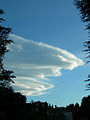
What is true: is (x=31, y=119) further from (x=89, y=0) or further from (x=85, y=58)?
(x=89, y=0)

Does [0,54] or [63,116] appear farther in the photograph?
[63,116]

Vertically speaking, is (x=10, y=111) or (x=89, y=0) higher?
(x=89, y=0)

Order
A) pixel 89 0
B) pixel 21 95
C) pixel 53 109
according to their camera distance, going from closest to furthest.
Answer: pixel 89 0 → pixel 21 95 → pixel 53 109

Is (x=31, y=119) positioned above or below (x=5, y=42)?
below

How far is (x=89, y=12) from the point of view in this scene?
15.4 meters

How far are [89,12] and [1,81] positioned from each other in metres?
11.6

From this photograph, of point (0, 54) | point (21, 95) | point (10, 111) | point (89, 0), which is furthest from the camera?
point (21, 95)

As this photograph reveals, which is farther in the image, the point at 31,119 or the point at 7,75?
the point at 31,119

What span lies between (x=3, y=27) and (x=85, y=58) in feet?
33.4

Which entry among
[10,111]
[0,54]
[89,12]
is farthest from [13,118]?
[89,12]

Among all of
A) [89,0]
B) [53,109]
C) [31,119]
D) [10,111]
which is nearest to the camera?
[89,0]

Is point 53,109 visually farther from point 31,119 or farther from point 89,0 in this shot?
point 89,0

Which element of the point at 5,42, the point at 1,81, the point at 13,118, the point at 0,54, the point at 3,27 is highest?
the point at 3,27

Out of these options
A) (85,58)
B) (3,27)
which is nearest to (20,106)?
(3,27)
